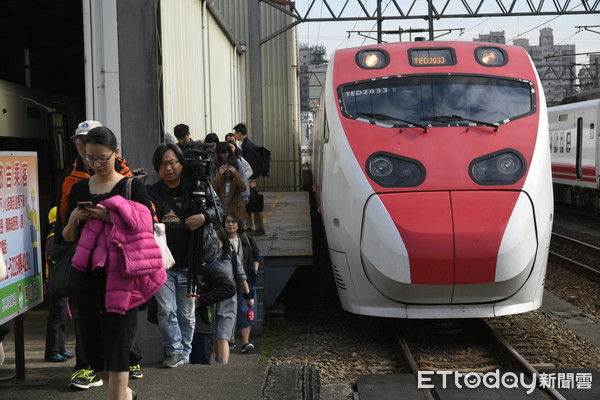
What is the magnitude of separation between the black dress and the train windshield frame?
4.18m

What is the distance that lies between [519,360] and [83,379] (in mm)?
3762

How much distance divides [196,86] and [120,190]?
26.7ft

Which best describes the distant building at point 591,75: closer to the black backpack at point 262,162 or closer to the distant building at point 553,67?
the distant building at point 553,67

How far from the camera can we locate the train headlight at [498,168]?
7.45m

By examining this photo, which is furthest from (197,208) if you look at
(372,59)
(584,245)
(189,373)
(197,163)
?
(584,245)

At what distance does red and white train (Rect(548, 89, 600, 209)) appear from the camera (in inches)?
752

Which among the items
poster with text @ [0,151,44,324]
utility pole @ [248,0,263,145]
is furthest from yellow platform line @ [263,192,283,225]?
poster with text @ [0,151,44,324]

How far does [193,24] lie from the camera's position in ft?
39.3

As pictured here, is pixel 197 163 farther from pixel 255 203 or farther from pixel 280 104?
pixel 280 104

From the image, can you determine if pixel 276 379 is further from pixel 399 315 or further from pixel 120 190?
pixel 399 315

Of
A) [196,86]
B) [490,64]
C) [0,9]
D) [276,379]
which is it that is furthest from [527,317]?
[0,9]

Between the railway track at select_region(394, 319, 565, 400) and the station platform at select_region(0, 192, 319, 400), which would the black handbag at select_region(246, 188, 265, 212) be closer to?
the station platform at select_region(0, 192, 319, 400)

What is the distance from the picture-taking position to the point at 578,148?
67.8 feet

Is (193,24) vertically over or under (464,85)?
over
